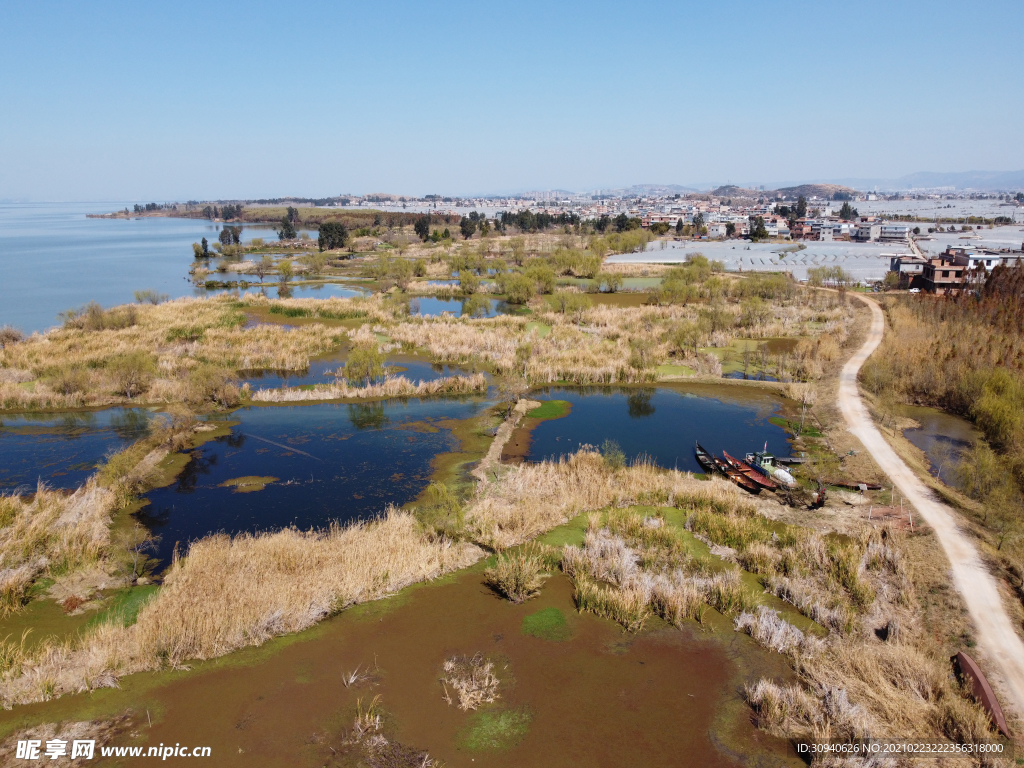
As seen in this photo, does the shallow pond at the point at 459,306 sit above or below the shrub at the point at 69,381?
above

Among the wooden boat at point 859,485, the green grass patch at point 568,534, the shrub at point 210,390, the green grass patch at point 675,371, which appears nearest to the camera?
the green grass patch at point 568,534

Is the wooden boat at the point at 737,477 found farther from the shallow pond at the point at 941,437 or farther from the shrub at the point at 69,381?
the shrub at the point at 69,381

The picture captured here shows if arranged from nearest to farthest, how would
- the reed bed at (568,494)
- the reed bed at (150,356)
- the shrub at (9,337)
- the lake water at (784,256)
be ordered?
the reed bed at (568,494), the reed bed at (150,356), the shrub at (9,337), the lake water at (784,256)

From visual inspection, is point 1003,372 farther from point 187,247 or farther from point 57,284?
point 187,247

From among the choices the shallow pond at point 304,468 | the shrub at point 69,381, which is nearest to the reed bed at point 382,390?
the shallow pond at point 304,468

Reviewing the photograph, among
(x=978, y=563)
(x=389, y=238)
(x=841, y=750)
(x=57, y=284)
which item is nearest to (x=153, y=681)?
(x=841, y=750)

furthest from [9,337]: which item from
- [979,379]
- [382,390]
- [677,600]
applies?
[979,379]

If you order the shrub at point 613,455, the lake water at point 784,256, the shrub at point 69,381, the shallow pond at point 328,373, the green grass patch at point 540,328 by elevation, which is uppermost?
the lake water at point 784,256
